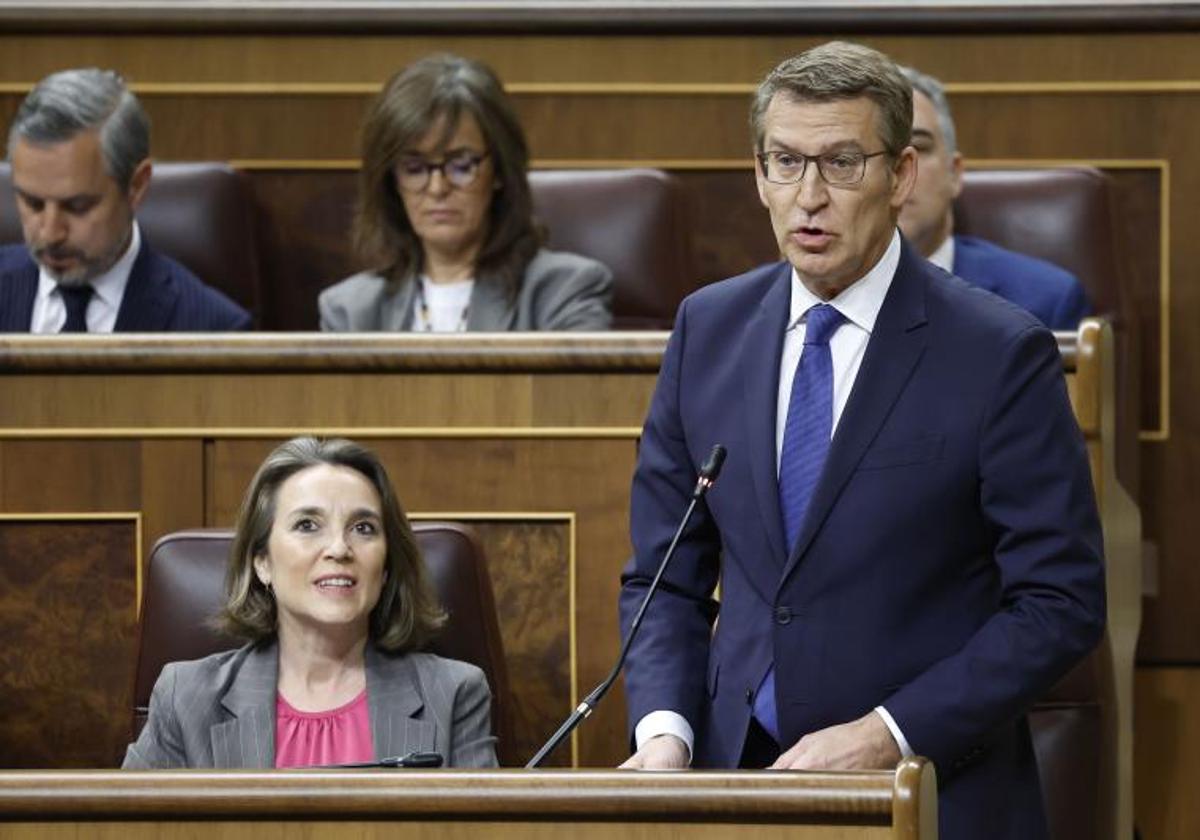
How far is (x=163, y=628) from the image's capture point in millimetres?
1829

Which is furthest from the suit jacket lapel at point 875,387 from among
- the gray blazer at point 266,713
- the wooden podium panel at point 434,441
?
the wooden podium panel at point 434,441

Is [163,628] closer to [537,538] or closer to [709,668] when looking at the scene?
[537,538]

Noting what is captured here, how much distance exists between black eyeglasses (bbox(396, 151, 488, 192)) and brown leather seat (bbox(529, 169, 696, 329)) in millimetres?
147

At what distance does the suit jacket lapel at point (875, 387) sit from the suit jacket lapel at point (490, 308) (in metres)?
0.98

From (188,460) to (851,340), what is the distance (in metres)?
0.75

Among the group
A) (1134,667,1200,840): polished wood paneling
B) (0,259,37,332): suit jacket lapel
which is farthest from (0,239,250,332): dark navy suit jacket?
(1134,667,1200,840): polished wood paneling

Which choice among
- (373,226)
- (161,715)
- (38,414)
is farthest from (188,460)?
(373,226)

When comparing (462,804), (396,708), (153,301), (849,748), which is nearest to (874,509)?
(849,748)

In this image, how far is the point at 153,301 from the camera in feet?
7.86

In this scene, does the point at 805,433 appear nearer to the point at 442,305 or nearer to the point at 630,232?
the point at 442,305

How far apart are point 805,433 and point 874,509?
0.23 feet

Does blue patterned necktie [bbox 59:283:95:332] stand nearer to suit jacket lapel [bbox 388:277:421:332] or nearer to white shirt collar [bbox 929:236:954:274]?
suit jacket lapel [bbox 388:277:421:332]

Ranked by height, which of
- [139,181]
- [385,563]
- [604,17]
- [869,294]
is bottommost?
[385,563]

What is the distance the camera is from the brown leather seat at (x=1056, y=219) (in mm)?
2486
